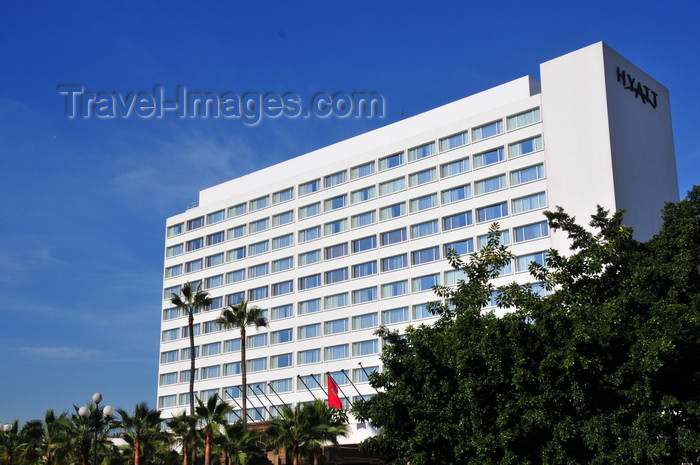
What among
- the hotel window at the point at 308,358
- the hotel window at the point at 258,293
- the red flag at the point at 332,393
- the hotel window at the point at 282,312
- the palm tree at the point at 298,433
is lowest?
the palm tree at the point at 298,433

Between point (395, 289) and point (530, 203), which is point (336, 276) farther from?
point (530, 203)

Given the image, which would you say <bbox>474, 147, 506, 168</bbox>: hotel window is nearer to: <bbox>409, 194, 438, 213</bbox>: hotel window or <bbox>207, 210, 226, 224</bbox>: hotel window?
<bbox>409, 194, 438, 213</bbox>: hotel window

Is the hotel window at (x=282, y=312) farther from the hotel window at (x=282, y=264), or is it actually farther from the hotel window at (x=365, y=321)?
the hotel window at (x=365, y=321)

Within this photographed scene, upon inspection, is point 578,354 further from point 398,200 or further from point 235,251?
point 235,251

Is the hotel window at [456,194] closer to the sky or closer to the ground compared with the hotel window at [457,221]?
closer to the sky

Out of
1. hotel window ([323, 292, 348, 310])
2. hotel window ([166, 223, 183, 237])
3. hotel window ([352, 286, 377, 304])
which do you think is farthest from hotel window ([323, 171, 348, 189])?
hotel window ([166, 223, 183, 237])

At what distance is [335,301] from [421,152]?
18.6 m

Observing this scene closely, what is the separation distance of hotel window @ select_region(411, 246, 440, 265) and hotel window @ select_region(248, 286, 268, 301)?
21.4m

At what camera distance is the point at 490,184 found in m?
77.4

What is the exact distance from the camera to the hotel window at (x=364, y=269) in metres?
85.1

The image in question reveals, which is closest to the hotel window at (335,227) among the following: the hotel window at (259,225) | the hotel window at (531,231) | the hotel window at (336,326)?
the hotel window at (259,225)

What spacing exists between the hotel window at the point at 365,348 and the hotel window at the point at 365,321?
1.67 metres

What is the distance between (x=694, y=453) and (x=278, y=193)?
233 feet

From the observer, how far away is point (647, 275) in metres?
33.9
